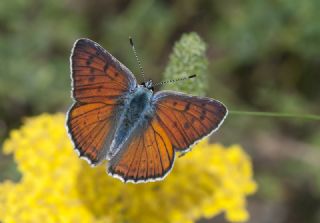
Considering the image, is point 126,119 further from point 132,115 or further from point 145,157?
point 145,157

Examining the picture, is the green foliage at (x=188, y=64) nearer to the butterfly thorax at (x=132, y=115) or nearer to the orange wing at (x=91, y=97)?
the butterfly thorax at (x=132, y=115)

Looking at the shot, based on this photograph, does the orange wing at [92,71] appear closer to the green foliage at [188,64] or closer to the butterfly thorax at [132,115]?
the butterfly thorax at [132,115]

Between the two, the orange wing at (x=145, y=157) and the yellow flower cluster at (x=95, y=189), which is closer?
the orange wing at (x=145, y=157)

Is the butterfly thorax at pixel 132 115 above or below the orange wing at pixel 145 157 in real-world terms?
above

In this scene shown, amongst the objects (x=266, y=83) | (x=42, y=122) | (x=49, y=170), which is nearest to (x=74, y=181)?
(x=49, y=170)

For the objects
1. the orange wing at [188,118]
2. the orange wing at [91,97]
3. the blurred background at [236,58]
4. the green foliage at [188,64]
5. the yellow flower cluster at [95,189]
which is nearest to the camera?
the orange wing at [188,118]

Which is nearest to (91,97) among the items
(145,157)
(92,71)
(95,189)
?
(92,71)

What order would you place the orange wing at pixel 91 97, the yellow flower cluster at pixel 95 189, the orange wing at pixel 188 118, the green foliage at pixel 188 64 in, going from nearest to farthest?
the orange wing at pixel 188 118, the orange wing at pixel 91 97, the green foliage at pixel 188 64, the yellow flower cluster at pixel 95 189

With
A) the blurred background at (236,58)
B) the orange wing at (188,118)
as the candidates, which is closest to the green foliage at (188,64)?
the orange wing at (188,118)
